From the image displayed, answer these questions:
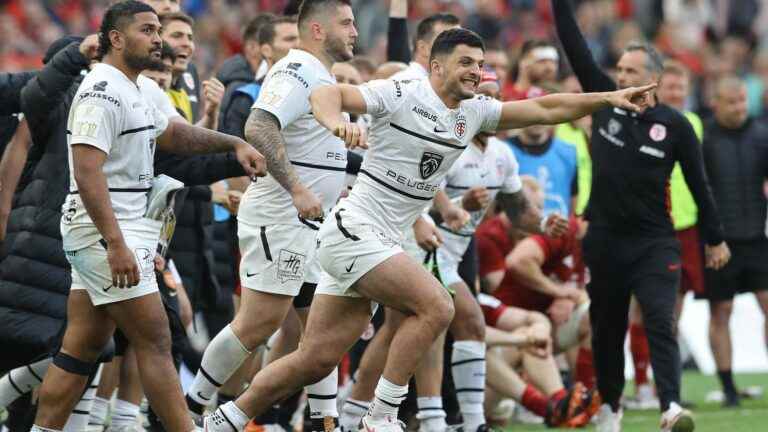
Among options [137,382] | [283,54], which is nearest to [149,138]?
[137,382]

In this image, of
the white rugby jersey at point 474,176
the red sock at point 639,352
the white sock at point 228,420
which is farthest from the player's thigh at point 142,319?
the red sock at point 639,352

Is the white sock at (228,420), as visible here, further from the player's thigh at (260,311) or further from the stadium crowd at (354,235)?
the player's thigh at (260,311)

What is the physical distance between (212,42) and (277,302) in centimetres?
1304

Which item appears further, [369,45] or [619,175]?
[369,45]

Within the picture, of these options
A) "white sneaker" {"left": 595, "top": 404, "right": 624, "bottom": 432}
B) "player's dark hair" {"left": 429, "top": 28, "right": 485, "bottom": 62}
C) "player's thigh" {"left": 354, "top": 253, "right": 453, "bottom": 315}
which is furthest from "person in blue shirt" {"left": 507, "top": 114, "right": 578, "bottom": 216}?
"player's thigh" {"left": 354, "top": 253, "right": 453, "bottom": 315}

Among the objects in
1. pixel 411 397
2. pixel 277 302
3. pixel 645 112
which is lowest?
pixel 411 397

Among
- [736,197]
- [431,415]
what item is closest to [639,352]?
[736,197]

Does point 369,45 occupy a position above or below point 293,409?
above

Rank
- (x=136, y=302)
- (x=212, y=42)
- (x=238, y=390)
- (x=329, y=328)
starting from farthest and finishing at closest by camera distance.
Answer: (x=212, y=42), (x=238, y=390), (x=329, y=328), (x=136, y=302)

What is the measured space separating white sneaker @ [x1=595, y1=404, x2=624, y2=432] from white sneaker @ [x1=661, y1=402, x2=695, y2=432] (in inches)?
22.9

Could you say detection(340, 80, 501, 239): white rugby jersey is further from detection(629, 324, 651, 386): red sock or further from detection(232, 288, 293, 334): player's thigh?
detection(629, 324, 651, 386): red sock

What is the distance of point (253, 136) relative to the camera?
7.93 meters

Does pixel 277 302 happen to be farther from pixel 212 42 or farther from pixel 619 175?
pixel 212 42

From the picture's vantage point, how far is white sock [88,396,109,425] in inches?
357
